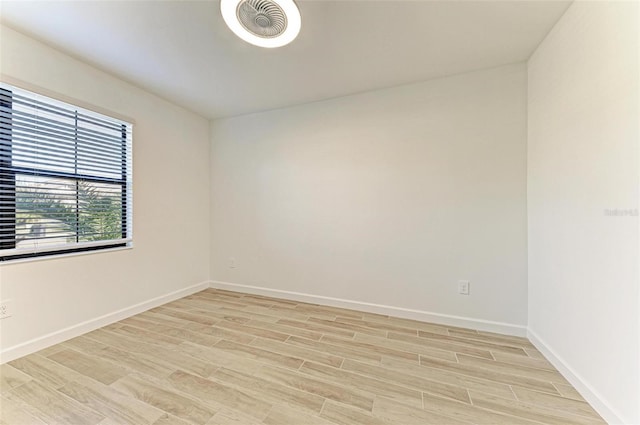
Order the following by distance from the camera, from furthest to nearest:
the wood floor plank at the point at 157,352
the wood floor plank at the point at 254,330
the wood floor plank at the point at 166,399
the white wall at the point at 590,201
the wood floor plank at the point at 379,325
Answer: the wood floor plank at the point at 379,325
the wood floor plank at the point at 254,330
the wood floor plank at the point at 157,352
the wood floor plank at the point at 166,399
the white wall at the point at 590,201

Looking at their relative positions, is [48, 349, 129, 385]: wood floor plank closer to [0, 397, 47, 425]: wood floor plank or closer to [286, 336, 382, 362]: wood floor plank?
[0, 397, 47, 425]: wood floor plank

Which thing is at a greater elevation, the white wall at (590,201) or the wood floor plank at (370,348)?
the white wall at (590,201)

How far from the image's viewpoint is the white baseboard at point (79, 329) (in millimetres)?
1759

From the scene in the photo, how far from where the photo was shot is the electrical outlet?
5.63ft

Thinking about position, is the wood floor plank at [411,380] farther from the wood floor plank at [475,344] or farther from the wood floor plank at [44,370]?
the wood floor plank at [44,370]

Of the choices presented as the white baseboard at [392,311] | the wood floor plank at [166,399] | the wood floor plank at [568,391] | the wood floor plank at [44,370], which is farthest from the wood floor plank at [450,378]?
the wood floor plank at [44,370]

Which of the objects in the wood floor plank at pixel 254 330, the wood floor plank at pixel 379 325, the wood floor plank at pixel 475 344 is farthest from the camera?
the wood floor plank at pixel 379 325

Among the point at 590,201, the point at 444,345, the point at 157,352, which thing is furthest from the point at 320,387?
the point at 590,201

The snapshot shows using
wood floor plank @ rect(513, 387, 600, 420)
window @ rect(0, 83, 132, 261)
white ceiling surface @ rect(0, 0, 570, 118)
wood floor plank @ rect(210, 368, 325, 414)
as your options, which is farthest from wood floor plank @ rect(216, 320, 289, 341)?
white ceiling surface @ rect(0, 0, 570, 118)

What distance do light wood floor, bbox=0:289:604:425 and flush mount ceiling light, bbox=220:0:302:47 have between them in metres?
2.18

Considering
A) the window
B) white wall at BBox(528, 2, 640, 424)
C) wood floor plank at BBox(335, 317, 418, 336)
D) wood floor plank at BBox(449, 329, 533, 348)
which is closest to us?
white wall at BBox(528, 2, 640, 424)

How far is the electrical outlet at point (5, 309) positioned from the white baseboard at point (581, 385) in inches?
147

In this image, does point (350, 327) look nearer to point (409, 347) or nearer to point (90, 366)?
point (409, 347)

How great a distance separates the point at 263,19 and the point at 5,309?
2667 millimetres
